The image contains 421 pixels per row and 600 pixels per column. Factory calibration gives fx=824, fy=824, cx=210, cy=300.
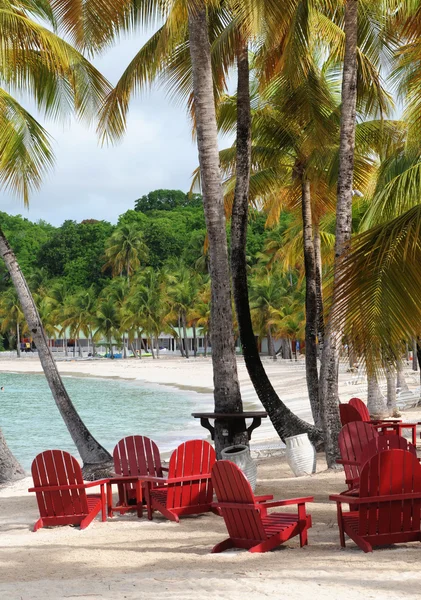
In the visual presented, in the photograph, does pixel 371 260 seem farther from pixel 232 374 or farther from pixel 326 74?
pixel 326 74

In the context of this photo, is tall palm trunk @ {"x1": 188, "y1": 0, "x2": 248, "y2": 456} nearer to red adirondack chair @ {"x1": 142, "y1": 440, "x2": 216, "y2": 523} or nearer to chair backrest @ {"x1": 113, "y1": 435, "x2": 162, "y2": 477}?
chair backrest @ {"x1": 113, "y1": 435, "x2": 162, "y2": 477}

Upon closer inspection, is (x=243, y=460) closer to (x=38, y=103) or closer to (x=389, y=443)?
(x=389, y=443)

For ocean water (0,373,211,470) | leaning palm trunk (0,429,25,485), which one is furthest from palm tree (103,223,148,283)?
leaning palm trunk (0,429,25,485)

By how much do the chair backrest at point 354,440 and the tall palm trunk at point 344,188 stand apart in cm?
267

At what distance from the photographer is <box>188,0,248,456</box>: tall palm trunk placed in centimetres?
962

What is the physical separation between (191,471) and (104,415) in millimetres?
25507

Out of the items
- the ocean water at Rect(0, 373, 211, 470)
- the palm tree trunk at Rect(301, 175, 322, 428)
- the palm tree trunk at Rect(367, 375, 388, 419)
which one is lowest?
the ocean water at Rect(0, 373, 211, 470)

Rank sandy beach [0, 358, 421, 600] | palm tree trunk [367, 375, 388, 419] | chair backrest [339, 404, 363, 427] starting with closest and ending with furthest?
1. sandy beach [0, 358, 421, 600]
2. chair backrest [339, 404, 363, 427]
3. palm tree trunk [367, 375, 388, 419]

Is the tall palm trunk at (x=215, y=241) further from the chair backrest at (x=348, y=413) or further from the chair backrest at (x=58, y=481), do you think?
the chair backrest at (x=58, y=481)

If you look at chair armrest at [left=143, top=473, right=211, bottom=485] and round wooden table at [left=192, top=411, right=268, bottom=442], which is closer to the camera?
chair armrest at [left=143, top=473, right=211, bottom=485]

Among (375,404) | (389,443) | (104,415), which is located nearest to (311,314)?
(375,404)

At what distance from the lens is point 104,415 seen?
3278 cm

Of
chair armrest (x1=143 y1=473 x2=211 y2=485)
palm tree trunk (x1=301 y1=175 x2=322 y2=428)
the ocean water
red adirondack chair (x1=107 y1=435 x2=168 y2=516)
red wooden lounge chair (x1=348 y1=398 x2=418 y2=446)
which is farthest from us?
the ocean water

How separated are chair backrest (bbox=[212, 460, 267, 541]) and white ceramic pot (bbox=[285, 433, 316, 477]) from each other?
4.00 metres
